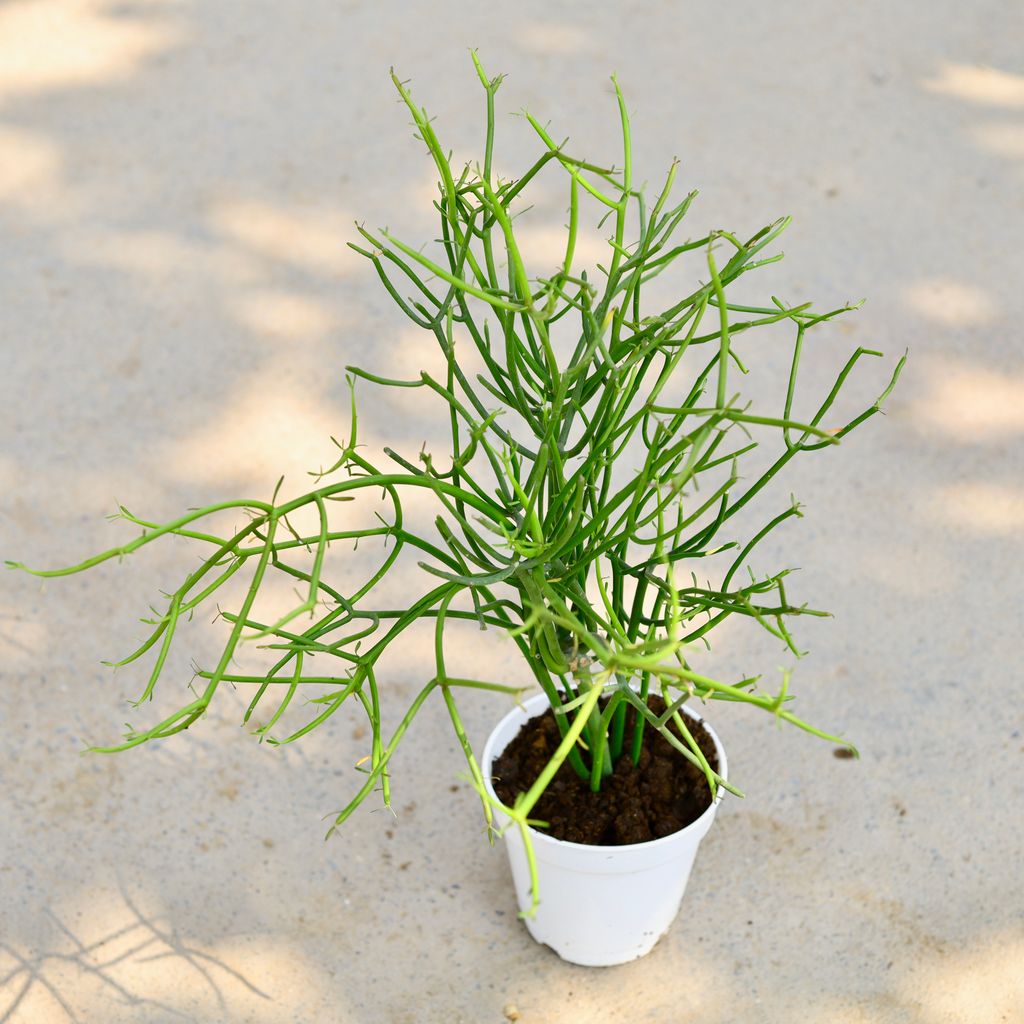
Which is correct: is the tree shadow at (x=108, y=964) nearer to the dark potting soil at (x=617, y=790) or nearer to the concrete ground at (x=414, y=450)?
the concrete ground at (x=414, y=450)

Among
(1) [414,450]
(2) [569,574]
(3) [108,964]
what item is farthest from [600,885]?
(1) [414,450]

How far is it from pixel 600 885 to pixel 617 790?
0.07 meters

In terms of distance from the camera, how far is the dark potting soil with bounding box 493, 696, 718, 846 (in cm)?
109

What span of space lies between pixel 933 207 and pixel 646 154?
428mm

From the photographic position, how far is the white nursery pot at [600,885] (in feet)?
3.49

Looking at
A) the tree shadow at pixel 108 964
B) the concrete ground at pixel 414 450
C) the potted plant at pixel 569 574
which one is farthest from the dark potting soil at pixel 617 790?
the tree shadow at pixel 108 964

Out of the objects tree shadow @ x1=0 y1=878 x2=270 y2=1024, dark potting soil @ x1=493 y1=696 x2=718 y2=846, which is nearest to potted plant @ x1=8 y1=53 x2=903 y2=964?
dark potting soil @ x1=493 y1=696 x2=718 y2=846

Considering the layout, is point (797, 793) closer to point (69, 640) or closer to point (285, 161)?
point (69, 640)

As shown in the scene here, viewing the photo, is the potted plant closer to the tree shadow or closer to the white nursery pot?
the white nursery pot

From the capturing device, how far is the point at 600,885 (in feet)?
3.59

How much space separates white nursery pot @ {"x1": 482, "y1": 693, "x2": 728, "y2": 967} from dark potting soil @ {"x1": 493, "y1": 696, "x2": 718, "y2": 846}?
16 mm

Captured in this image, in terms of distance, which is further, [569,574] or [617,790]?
[617,790]

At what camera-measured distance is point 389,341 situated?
6.05 feet

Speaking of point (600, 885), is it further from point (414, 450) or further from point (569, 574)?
point (414, 450)
